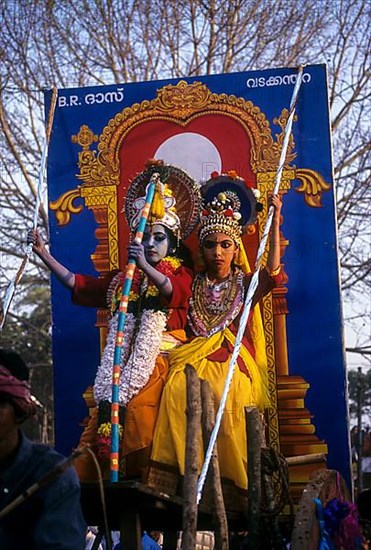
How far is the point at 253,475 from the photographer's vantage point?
7.98 meters

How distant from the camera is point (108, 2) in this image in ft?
55.2

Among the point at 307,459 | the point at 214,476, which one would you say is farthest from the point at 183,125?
the point at 214,476

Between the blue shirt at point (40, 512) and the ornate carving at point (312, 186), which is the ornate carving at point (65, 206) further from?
the blue shirt at point (40, 512)

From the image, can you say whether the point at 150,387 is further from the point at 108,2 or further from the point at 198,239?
the point at 108,2

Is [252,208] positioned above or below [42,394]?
below

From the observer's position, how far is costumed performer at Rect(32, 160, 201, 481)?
8953mm

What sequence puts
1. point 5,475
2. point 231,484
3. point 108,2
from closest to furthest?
point 5,475
point 231,484
point 108,2

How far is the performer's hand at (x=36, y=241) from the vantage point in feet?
30.4

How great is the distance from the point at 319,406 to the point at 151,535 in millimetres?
2337

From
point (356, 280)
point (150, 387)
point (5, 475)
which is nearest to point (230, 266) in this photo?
point (150, 387)

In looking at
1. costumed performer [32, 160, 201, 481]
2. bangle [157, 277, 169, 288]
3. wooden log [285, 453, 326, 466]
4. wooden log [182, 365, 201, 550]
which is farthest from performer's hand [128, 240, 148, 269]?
wooden log [285, 453, 326, 466]

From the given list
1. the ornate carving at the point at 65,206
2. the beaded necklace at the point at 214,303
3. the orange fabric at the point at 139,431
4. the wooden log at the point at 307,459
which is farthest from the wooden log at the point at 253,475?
the ornate carving at the point at 65,206

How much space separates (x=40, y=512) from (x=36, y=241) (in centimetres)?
507

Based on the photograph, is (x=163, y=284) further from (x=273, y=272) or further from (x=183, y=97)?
(x=183, y=97)
